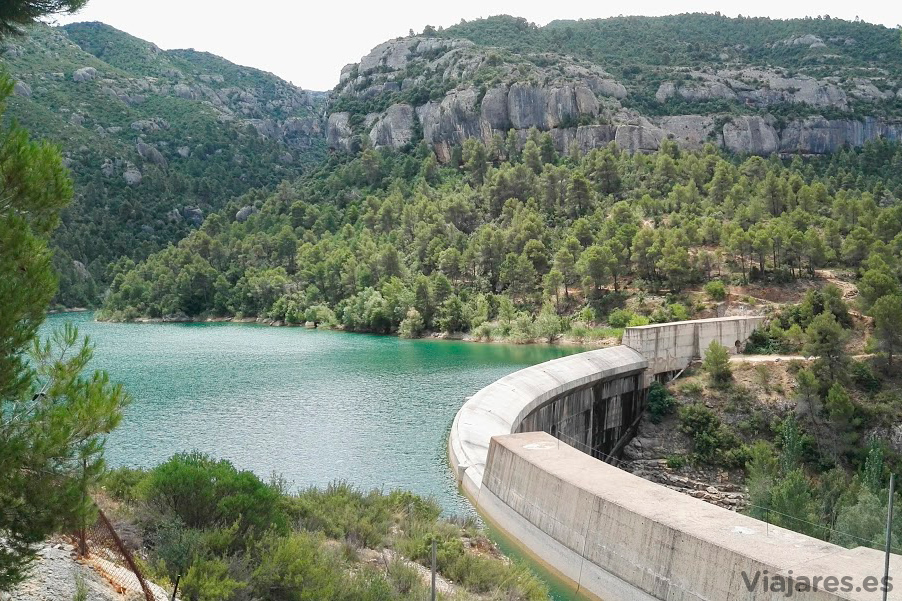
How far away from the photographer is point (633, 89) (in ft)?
400

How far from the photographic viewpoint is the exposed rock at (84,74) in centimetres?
13600

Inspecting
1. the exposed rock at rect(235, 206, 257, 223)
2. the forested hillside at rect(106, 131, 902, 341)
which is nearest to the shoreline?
the forested hillside at rect(106, 131, 902, 341)

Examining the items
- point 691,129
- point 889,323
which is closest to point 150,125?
point 691,129

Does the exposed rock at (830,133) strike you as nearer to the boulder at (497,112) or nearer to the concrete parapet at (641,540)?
the boulder at (497,112)

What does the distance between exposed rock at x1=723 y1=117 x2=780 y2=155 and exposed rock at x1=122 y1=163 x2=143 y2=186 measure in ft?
320

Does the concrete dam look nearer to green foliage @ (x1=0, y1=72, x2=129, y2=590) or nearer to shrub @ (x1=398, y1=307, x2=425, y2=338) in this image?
green foliage @ (x1=0, y1=72, x2=129, y2=590)

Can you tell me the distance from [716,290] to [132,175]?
104410 millimetres

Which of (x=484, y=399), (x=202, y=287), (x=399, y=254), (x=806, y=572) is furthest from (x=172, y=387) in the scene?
(x=202, y=287)

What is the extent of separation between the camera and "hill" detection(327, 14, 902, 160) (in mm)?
104000

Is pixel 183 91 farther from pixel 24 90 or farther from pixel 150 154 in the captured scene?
pixel 24 90

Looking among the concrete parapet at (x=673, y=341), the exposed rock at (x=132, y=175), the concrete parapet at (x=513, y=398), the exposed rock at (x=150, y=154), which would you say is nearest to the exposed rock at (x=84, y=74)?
the exposed rock at (x=150, y=154)

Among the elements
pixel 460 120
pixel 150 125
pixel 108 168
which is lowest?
pixel 108 168

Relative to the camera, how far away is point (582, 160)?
85250mm

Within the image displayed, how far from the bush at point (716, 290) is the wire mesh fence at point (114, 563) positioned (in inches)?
1789
